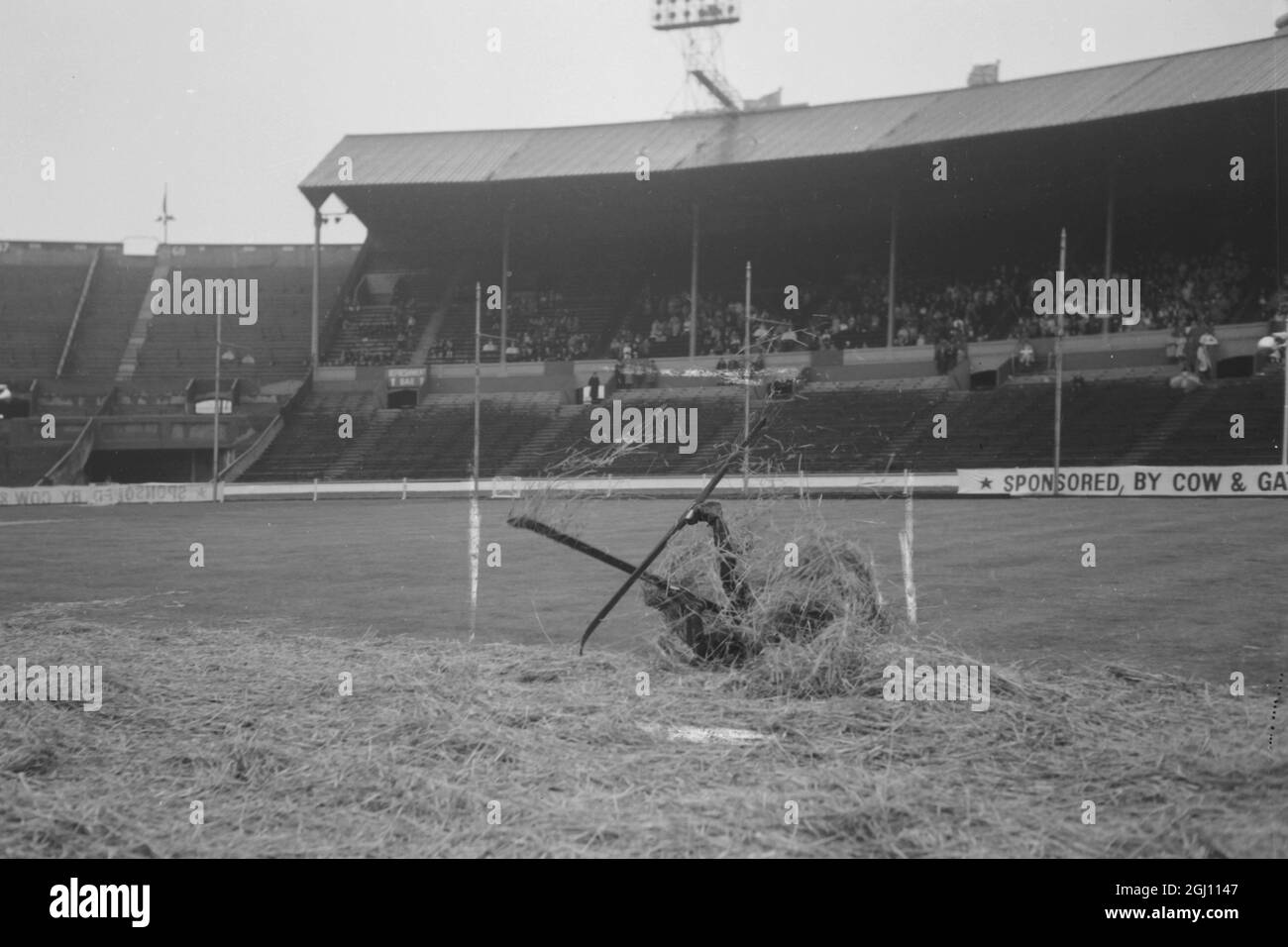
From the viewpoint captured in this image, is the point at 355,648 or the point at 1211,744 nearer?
the point at 1211,744

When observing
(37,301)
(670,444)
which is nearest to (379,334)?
(670,444)

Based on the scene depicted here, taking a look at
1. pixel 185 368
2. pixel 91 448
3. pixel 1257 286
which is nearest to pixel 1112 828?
pixel 1257 286

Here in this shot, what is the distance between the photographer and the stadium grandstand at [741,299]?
32.6 meters

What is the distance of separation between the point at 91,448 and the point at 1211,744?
43.1 m

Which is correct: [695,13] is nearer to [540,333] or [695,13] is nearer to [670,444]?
[540,333]

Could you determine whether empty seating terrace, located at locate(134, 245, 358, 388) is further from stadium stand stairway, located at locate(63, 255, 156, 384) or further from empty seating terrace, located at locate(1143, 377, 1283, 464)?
empty seating terrace, located at locate(1143, 377, 1283, 464)

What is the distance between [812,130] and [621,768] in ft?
129

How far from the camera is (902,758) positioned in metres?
5.07

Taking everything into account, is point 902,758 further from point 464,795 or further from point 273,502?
point 273,502

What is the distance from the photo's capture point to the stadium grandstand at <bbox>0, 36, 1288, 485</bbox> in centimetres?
3262

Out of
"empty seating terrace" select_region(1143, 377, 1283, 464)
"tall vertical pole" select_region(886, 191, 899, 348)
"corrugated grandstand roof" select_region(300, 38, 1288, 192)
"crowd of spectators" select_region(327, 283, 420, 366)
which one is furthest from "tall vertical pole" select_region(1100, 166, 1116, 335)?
"crowd of spectators" select_region(327, 283, 420, 366)

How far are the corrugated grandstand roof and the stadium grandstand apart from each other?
159mm

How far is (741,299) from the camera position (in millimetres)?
42312
